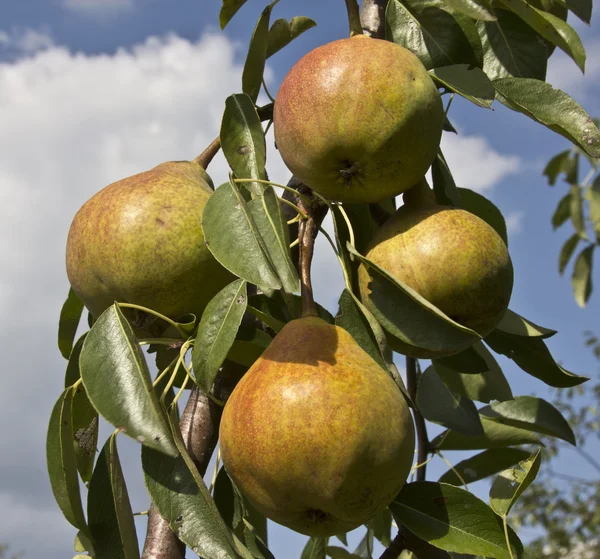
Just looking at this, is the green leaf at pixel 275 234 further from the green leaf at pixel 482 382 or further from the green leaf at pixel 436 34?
the green leaf at pixel 482 382

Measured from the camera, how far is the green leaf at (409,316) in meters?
1.21

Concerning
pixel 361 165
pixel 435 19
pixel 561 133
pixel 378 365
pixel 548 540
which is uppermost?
pixel 548 540

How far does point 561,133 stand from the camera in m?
1.43

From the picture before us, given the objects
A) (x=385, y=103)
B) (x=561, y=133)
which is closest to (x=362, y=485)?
(x=385, y=103)

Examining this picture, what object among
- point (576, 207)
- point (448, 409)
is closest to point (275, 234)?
point (448, 409)

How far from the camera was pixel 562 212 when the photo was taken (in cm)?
430

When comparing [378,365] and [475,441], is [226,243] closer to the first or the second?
[378,365]

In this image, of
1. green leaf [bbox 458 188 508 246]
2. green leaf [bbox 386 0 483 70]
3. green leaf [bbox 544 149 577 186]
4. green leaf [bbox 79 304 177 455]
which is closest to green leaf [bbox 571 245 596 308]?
green leaf [bbox 544 149 577 186]

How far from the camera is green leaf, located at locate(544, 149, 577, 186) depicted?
443 centimetres

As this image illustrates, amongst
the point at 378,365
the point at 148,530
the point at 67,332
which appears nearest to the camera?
the point at 378,365

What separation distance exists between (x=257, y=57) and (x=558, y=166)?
3225mm

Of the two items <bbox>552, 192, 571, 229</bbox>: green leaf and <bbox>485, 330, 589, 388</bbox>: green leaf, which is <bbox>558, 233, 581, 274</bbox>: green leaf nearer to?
<bbox>552, 192, 571, 229</bbox>: green leaf

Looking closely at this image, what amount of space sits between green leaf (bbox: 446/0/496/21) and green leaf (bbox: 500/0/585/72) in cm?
17

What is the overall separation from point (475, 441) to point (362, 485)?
1127 millimetres
